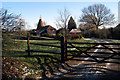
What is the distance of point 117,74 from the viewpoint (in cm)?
468

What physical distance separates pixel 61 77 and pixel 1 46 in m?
2.49

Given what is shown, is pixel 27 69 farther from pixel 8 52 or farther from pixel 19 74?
pixel 8 52

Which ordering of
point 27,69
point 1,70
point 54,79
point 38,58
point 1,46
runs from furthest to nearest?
point 38,58 → point 27,69 → point 54,79 → point 1,46 → point 1,70

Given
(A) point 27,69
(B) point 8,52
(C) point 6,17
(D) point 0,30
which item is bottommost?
(A) point 27,69

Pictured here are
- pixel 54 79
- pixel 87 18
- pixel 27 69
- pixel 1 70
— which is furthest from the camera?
pixel 87 18

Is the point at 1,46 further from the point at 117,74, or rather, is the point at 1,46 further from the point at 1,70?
the point at 117,74

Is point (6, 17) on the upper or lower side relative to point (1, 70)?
upper

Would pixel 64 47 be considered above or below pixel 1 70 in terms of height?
above

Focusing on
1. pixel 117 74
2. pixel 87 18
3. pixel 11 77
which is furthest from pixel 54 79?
pixel 87 18

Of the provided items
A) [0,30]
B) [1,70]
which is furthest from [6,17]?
[1,70]

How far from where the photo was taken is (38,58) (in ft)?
19.6

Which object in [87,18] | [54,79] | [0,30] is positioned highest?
[87,18]

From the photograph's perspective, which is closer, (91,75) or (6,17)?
(6,17)

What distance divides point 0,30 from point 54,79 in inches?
104
